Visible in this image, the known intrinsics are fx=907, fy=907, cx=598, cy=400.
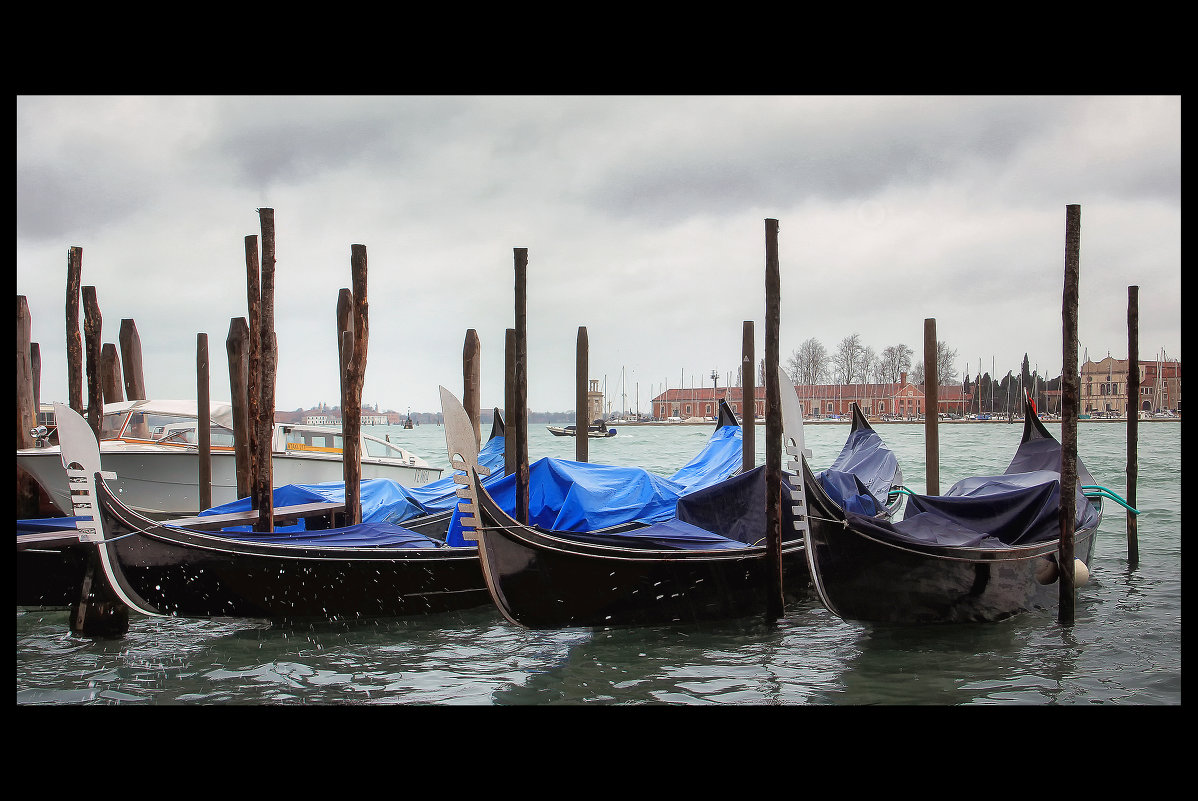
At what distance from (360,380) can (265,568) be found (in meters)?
1.84

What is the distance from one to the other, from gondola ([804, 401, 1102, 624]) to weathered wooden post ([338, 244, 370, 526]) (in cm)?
344

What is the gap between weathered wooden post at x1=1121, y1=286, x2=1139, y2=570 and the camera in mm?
7898

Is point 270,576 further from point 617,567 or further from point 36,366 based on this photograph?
point 36,366

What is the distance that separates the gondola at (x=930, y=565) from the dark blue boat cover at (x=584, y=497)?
1019 millimetres

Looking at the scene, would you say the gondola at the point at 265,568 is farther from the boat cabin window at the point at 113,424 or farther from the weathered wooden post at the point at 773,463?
the boat cabin window at the point at 113,424

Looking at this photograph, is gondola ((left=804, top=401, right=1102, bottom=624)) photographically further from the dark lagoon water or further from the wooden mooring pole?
the wooden mooring pole

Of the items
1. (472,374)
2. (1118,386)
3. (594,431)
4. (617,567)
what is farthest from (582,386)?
(1118,386)

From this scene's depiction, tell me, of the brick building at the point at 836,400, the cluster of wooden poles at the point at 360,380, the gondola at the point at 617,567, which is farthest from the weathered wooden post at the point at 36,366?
the brick building at the point at 836,400

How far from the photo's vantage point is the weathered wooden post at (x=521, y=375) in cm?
603

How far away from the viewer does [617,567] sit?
5.60m

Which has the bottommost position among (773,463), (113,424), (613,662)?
(613,662)

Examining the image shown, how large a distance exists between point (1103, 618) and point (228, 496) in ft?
31.0
